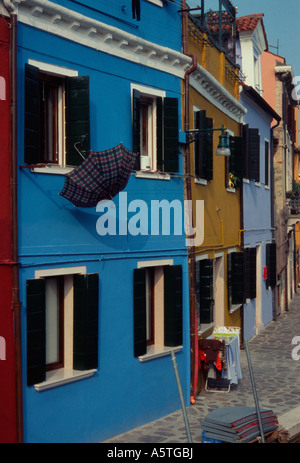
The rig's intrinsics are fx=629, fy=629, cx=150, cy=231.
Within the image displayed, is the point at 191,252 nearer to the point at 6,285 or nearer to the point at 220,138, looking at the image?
the point at 220,138

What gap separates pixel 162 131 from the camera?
38.9ft

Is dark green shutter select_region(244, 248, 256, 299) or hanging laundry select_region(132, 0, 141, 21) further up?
hanging laundry select_region(132, 0, 141, 21)

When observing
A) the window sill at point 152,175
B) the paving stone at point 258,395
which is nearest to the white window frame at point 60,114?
the window sill at point 152,175

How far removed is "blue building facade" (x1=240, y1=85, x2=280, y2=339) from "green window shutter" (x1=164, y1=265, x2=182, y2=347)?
23.3ft

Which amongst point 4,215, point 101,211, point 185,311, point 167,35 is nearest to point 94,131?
point 101,211

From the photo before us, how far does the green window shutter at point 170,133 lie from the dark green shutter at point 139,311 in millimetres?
2217

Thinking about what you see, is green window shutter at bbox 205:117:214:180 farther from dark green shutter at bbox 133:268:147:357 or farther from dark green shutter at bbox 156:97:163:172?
dark green shutter at bbox 133:268:147:357

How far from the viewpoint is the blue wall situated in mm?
19333

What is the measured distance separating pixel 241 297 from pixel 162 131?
6.82 m

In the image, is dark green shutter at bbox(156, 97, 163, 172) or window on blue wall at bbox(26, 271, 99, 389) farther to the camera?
dark green shutter at bbox(156, 97, 163, 172)

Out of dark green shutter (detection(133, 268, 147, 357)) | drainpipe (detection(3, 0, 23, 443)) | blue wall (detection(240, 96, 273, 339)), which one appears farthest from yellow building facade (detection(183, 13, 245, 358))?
drainpipe (detection(3, 0, 23, 443))

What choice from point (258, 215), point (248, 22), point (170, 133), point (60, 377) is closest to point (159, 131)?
point (170, 133)

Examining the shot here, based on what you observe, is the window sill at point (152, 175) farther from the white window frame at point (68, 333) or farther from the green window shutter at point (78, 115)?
the white window frame at point (68, 333)

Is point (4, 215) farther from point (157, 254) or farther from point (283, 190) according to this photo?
point (283, 190)
